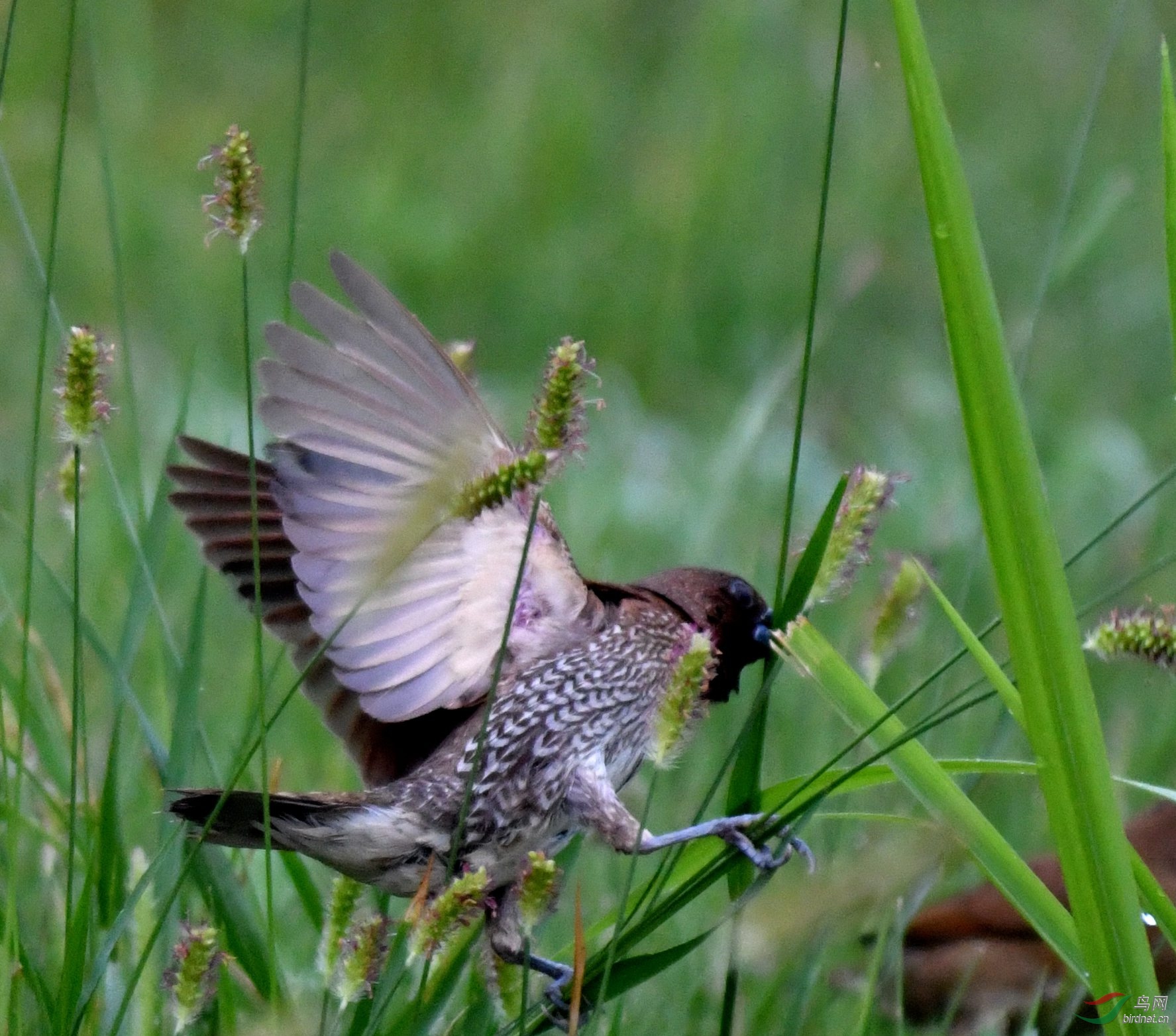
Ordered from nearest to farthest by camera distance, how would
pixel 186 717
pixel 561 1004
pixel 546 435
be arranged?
pixel 546 435 < pixel 561 1004 < pixel 186 717

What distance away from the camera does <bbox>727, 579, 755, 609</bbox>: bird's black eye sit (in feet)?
9.73

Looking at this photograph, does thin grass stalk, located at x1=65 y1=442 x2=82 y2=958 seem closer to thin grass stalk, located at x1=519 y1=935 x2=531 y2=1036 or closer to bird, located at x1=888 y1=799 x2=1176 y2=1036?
Result: thin grass stalk, located at x1=519 y1=935 x2=531 y2=1036

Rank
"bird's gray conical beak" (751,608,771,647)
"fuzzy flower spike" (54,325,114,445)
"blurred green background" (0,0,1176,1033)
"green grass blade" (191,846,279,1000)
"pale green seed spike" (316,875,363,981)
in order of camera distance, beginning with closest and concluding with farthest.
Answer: "fuzzy flower spike" (54,325,114,445)
"pale green seed spike" (316,875,363,981)
"green grass blade" (191,846,279,1000)
"bird's gray conical beak" (751,608,771,647)
"blurred green background" (0,0,1176,1033)

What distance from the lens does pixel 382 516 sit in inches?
92.1

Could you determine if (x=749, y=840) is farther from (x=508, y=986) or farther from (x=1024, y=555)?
(x=1024, y=555)

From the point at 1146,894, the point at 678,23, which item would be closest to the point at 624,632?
the point at 1146,894

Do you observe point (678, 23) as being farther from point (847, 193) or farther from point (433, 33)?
point (847, 193)

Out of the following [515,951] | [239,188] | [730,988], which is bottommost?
[730,988]

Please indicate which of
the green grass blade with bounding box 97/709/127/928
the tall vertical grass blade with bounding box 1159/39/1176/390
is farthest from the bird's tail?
the tall vertical grass blade with bounding box 1159/39/1176/390

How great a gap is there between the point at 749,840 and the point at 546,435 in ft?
2.15

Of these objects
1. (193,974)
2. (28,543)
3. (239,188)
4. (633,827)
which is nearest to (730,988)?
(633,827)

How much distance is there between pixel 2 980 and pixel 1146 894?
3.84ft

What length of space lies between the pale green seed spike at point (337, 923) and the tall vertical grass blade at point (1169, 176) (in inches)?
39.0

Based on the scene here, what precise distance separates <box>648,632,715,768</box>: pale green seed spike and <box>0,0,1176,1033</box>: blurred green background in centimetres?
221
